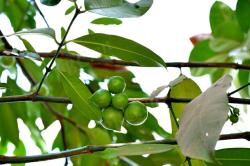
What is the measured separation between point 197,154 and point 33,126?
915mm

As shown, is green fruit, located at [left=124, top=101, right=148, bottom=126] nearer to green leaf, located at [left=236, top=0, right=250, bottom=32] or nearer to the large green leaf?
green leaf, located at [left=236, top=0, right=250, bottom=32]

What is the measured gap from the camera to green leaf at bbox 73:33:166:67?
2.45 feet

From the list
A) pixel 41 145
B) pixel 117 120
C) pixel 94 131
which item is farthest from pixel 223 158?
pixel 41 145

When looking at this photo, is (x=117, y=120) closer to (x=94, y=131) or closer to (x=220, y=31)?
(x=220, y=31)

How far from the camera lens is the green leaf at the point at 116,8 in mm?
702

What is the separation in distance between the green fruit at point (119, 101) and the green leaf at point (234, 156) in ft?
0.54

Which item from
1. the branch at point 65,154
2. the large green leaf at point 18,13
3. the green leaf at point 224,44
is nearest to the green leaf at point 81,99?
the branch at point 65,154

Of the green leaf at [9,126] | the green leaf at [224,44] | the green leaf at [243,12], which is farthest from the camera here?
the green leaf at [9,126]

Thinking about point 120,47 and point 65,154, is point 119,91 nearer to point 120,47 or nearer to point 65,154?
point 120,47

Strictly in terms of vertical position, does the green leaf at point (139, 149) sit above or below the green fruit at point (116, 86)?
below

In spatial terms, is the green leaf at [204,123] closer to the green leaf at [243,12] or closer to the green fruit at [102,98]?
the green fruit at [102,98]

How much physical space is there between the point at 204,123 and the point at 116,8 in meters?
0.27

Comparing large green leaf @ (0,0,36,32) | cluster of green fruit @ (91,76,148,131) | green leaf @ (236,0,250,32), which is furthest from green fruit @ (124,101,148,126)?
large green leaf @ (0,0,36,32)

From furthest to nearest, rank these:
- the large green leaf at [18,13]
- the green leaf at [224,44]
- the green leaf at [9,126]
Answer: the large green leaf at [18,13] < the green leaf at [9,126] < the green leaf at [224,44]
